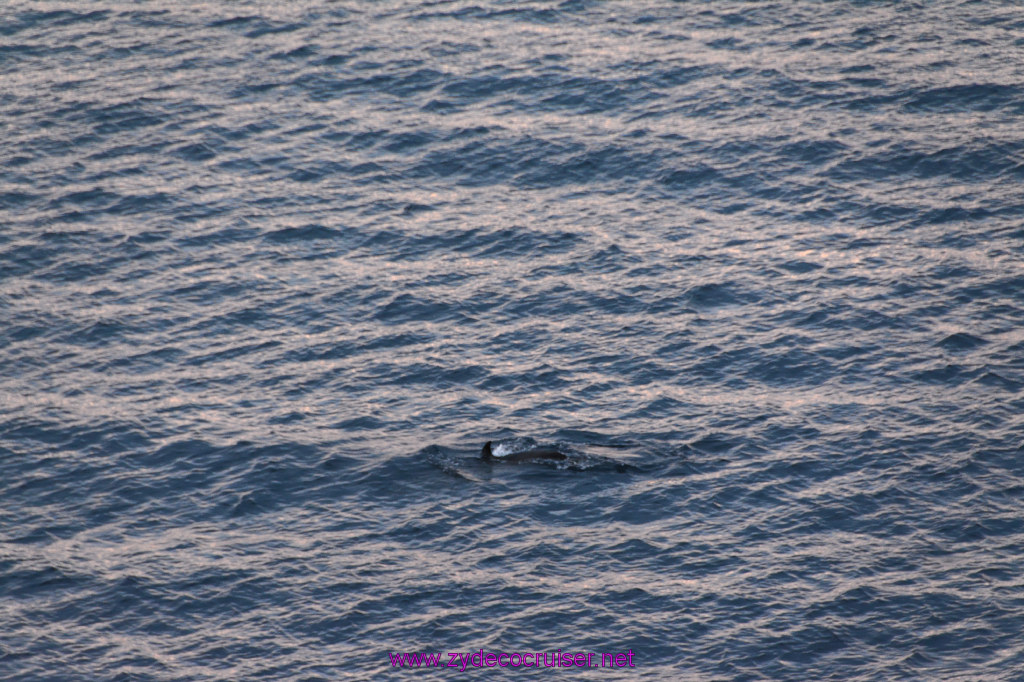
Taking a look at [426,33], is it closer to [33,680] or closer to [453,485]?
[453,485]

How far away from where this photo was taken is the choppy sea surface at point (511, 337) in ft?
144

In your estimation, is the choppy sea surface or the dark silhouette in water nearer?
the choppy sea surface

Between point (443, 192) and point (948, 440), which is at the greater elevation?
point (443, 192)

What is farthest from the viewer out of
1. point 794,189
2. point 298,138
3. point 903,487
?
point 298,138

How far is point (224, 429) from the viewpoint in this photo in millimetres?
53719

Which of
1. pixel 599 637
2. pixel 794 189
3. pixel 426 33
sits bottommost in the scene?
pixel 599 637

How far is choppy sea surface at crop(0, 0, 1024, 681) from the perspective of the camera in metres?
43.9

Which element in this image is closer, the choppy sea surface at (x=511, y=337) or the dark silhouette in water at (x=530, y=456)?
the choppy sea surface at (x=511, y=337)

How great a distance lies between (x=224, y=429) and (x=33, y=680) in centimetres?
1448

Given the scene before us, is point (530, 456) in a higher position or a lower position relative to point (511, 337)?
lower

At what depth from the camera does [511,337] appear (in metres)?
58.7

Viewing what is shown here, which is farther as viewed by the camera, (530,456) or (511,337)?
(511,337)

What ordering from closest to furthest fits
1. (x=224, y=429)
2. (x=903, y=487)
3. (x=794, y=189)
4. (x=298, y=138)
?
1. (x=903, y=487)
2. (x=224, y=429)
3. (x=794, y=189)
4. (x=298, y=138)

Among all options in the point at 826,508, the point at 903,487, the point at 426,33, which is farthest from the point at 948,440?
the point at 426,33
